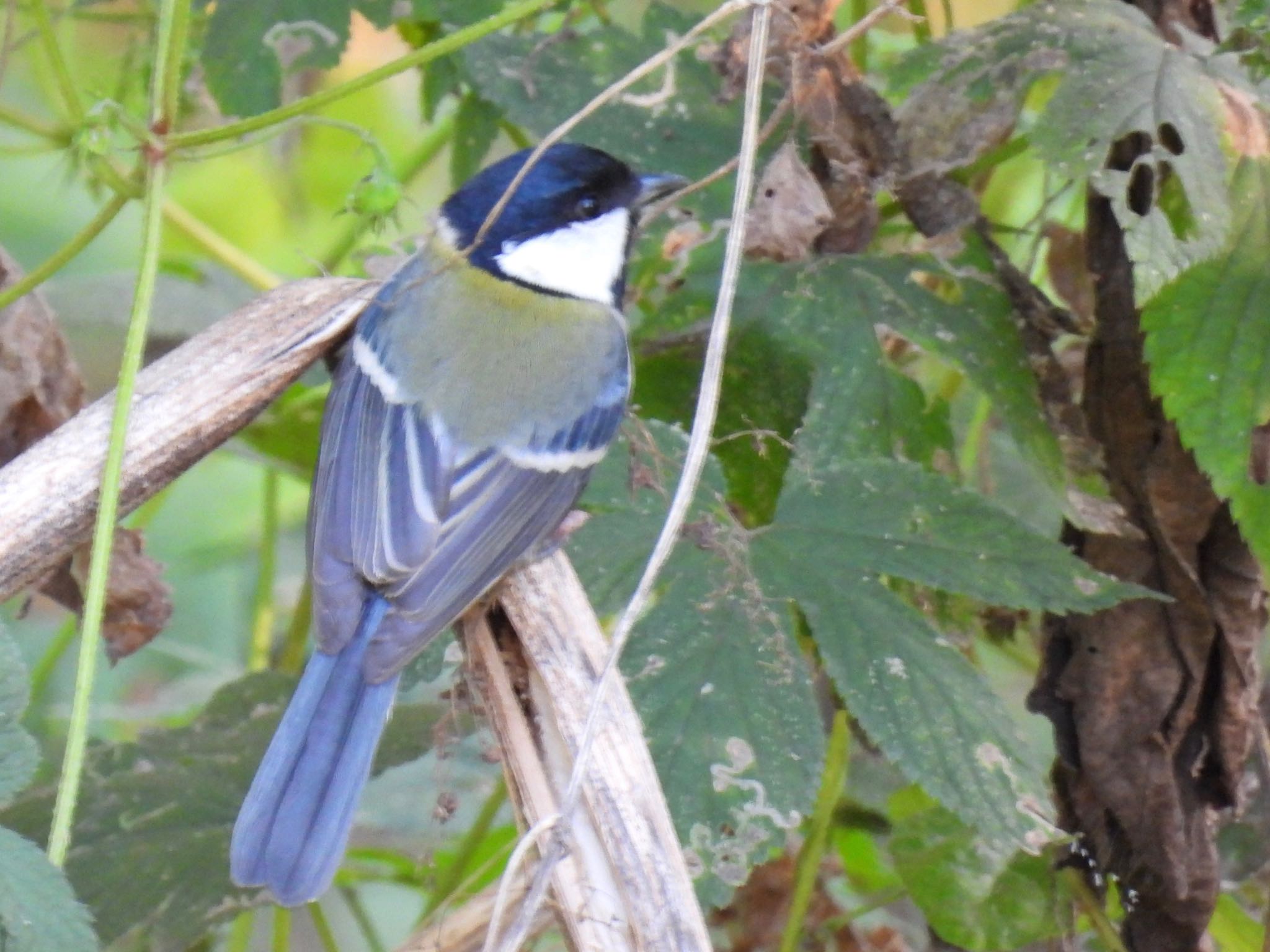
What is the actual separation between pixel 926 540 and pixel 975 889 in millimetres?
430

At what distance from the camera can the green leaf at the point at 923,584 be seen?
127cm

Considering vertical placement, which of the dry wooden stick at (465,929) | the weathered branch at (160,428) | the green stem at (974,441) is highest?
the weathered branch at (160,428)

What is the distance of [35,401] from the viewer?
1.43 m

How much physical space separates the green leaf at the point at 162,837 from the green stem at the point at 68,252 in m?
0.52

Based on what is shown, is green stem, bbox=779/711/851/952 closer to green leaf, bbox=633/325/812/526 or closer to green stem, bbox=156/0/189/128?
green leaf, bbox=633/325/812/526

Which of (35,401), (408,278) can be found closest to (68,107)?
(35,401)

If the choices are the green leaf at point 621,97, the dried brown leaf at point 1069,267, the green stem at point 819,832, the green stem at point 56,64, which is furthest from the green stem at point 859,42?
the green stem at point 56,64

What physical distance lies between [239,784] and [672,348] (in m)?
0.66

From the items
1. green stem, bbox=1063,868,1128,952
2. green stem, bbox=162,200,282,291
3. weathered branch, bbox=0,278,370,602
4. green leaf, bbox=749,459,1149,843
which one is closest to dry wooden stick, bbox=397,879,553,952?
green leaf, bbox=749,459,1149,843

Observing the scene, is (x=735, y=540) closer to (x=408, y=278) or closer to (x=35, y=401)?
(x=408, y=278)

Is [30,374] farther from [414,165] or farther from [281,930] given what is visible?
[414,165]

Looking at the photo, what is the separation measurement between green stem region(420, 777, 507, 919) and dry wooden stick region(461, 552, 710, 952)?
1.90ft

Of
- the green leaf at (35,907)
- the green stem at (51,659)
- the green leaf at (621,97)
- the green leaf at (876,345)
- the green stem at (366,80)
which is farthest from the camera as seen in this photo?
the green stem at (51,659)

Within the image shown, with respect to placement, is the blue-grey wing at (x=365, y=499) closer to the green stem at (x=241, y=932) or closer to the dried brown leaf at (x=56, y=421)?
the dried brown leaf at (x=56, y=421)
